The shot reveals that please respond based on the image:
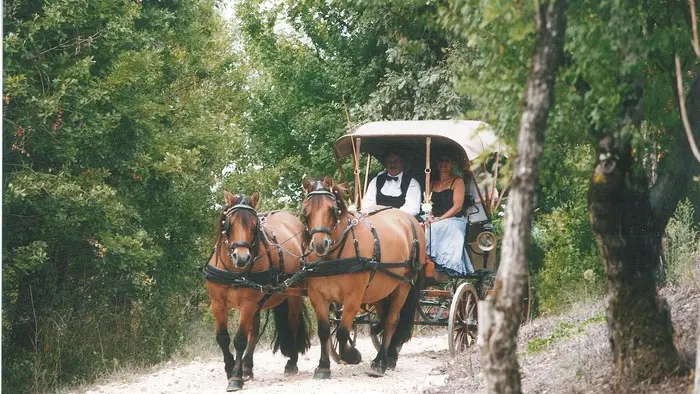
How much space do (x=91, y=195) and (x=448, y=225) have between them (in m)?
4.79

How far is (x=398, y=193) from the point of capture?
1421 cm

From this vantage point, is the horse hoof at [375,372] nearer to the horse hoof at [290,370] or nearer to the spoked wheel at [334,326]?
the horse hoof at [290,370]

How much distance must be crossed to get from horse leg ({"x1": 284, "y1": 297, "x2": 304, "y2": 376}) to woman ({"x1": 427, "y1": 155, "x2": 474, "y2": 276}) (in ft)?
5.80

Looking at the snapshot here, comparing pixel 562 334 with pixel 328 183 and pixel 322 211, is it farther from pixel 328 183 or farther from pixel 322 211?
pixel 328 183

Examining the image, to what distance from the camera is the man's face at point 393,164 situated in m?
14.1

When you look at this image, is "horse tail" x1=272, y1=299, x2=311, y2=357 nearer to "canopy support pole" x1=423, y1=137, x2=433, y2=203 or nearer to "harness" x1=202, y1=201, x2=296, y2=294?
"harness" x1=202, y1=201, x2=296, y2=294

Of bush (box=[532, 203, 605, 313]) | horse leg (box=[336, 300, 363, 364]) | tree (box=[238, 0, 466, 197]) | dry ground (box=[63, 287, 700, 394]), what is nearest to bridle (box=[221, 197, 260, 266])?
horse leg (box=[336, 300, 363, 364])

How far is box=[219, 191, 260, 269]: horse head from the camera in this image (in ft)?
36.8

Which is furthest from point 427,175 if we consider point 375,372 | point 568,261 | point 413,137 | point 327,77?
point 327,77

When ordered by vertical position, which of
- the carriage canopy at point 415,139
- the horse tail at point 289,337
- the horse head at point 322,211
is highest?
the carriage canopy at point 415,139

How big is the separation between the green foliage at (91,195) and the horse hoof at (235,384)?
14.0 ft

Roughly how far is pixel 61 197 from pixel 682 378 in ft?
30.1

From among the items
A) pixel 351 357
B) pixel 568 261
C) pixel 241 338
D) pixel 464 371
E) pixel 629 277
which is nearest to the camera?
pixel 629 277

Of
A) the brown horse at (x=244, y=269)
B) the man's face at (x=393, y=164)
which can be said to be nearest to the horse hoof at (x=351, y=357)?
the brown horse at (x=244, y=269)
